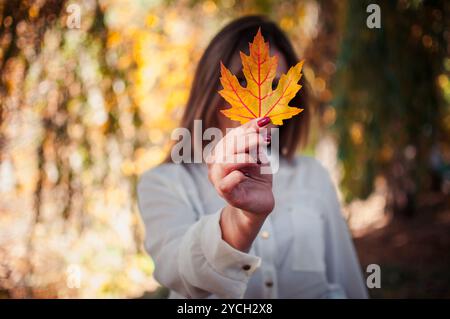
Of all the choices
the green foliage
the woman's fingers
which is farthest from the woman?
the green foliage

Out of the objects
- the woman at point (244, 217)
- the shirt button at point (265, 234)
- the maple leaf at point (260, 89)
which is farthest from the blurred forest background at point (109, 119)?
the maple leaf at point (260, 89)

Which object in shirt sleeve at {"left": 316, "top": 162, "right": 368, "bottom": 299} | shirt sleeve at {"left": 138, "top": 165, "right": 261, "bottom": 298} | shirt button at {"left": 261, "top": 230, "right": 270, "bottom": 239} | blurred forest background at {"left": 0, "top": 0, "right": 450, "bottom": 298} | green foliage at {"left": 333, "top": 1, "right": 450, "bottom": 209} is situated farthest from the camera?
green foliage at {"left": 333, "top": 1, "right": 450, "bottom": 209}

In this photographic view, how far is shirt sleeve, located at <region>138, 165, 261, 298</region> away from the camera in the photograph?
87 cm

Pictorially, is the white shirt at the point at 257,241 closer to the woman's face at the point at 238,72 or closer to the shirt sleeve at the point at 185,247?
the shirt sleeve at the point at 185,247

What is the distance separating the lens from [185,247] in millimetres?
941

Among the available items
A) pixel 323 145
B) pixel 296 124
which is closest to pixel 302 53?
pixel 323 145

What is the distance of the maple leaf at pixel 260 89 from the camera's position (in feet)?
2.30

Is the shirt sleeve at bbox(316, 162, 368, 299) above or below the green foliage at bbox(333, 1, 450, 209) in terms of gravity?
below

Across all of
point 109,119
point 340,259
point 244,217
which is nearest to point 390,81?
point 340,259

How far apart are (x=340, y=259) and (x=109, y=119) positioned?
1.02 meters

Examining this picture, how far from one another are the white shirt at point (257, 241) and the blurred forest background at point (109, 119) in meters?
0.55

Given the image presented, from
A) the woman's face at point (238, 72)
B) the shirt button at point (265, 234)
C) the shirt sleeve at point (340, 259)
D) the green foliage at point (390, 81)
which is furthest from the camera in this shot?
the green foliage at point (390, 81)

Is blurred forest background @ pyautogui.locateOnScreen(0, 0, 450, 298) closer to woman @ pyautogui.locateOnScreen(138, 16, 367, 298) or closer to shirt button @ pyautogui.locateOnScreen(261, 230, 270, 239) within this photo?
woman @ pyautogui.locateOnScreen(138, 16, 367, 298)
